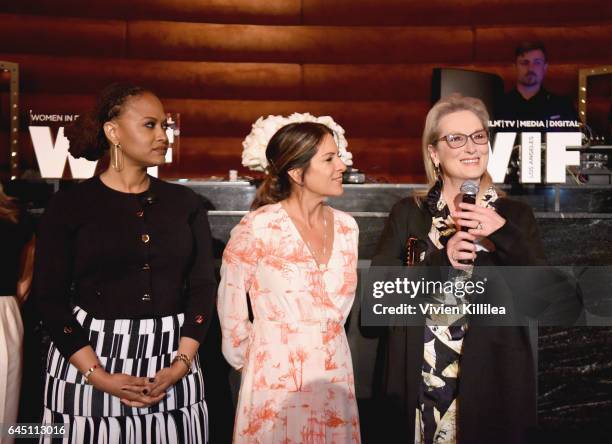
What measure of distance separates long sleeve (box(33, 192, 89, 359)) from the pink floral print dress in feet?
1.44

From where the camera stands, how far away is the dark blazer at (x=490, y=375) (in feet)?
5.56

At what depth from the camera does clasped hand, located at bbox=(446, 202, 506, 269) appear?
1.56 metres

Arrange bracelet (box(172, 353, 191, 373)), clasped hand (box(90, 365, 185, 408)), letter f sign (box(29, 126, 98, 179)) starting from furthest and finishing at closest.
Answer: letter f sign (box(29, 126, 98, 179)), bracelet (box(172, 353, 191, 373)), clasped hand (box(90, 365, 185, 408))

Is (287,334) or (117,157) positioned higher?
(117,157)

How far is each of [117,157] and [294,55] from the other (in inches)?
170

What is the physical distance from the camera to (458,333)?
1.77 metres

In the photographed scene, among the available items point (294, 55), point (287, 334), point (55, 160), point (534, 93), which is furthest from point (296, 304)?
point (294, 55)

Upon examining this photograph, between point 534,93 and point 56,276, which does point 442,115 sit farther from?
point 534,93

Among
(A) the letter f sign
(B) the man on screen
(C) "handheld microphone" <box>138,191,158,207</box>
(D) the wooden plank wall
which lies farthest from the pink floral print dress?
(D) the wooden plank wall

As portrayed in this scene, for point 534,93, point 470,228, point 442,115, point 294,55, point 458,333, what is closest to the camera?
point 470,228

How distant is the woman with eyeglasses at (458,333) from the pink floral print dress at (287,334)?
147 millimetres

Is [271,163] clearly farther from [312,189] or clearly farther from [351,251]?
[351,251]

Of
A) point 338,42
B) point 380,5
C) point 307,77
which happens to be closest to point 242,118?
point 307,77

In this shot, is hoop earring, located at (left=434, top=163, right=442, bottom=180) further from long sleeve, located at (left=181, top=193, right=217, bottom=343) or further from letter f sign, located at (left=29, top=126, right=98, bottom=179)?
letter f sign, located at (left=29, top=126, right=98, bottom=179)
